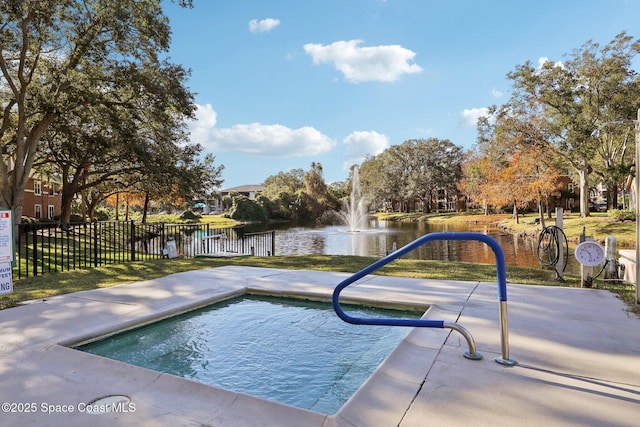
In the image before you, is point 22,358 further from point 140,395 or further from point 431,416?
point 431,416

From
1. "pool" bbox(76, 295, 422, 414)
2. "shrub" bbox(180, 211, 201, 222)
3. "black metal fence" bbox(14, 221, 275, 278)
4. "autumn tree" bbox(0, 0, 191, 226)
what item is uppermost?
"autumn tree" bbox(0, 0, 191, 226)

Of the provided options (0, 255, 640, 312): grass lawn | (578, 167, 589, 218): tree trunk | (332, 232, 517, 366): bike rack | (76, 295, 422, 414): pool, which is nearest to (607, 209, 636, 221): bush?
(578, 167, 589, 218): tree trunk

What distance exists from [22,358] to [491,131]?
84.9 feet

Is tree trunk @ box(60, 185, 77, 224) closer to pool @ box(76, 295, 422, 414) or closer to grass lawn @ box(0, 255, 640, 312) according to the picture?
grass lawn @ box(0, 255, 640, 312)

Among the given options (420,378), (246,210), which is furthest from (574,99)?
(246,210)

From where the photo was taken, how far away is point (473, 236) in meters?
2.91

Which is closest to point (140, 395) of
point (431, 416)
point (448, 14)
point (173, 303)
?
point (431, 416)

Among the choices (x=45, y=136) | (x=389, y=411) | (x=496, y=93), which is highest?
(x=496, y=93)

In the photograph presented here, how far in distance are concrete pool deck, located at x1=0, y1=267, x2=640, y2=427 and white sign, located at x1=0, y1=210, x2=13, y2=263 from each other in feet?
2.25

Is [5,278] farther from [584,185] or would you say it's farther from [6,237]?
[584,185]

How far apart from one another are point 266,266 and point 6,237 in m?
4.68

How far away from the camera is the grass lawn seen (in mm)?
5738

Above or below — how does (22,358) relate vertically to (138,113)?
below

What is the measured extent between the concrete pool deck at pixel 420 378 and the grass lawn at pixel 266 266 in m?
1.10
